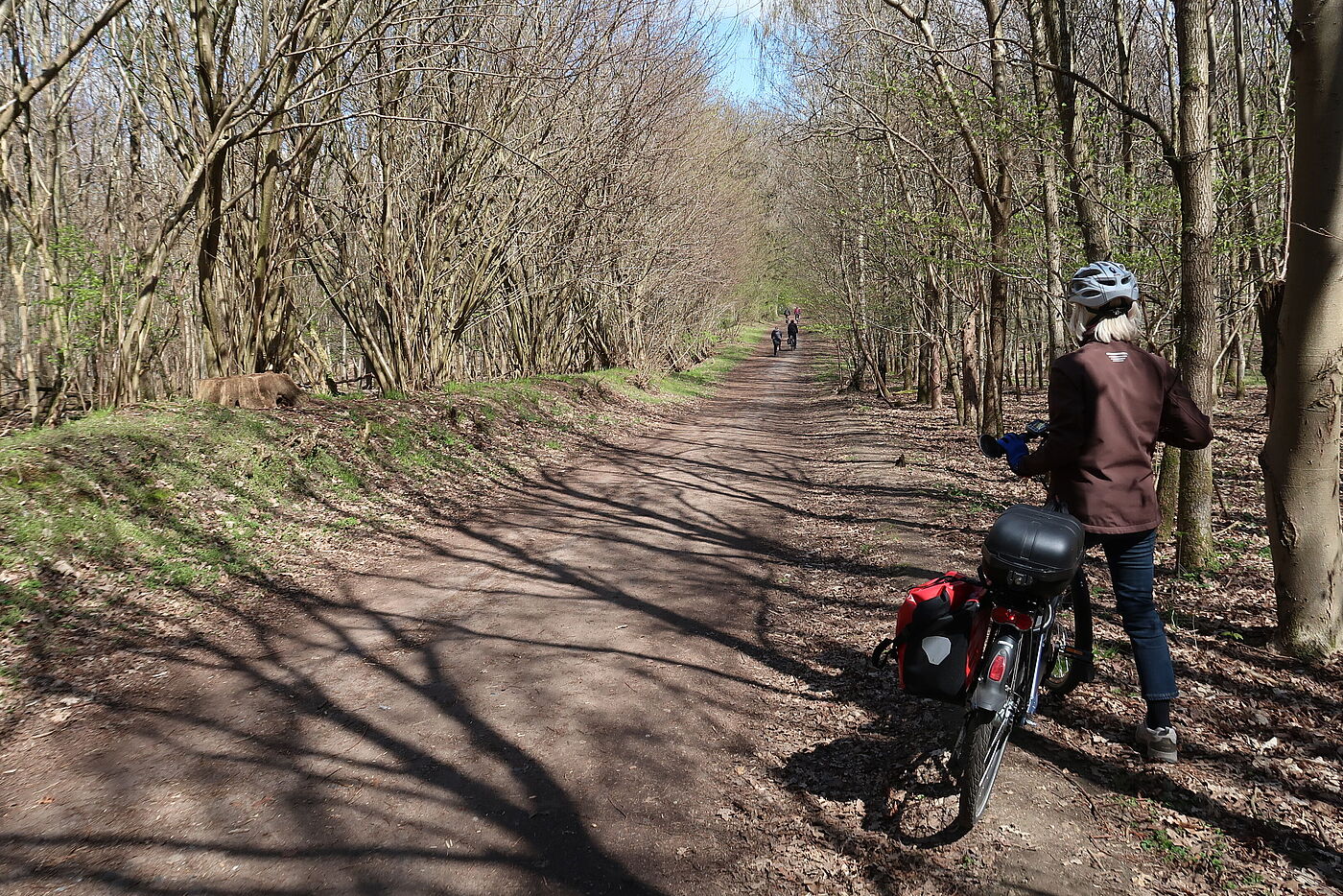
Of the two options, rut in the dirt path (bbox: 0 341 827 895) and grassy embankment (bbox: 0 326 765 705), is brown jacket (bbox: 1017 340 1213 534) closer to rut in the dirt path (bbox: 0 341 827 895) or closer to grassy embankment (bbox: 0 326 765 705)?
rut in the dirt path (bbox: 0 341 827 895)

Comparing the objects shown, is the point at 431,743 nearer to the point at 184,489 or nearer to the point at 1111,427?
the point at 1111,427

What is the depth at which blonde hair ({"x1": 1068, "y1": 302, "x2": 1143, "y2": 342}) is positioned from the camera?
149 inches

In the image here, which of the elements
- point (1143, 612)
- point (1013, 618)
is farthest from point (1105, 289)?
point (1013, 618)

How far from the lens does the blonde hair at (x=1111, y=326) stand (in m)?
3.80

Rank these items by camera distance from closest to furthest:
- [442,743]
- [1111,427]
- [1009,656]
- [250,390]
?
[1009,656], [1111,427], [442,743], [250,390]

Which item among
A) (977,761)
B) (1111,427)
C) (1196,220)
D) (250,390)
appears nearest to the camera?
(977,761)

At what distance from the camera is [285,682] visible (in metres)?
4.98

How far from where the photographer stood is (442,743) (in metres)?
4.18

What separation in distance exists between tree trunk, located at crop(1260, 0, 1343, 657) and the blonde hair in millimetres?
Result: 1178

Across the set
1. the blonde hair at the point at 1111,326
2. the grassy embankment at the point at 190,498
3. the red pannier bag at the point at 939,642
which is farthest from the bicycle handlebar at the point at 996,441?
the grassy embankment at the point at 190,498

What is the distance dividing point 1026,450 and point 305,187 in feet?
35.8

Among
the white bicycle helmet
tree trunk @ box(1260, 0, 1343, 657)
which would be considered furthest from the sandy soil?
the white bicycle helmet

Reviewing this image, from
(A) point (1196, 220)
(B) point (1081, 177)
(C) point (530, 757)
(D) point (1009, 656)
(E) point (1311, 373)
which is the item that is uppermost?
(B) point (1081, 177)

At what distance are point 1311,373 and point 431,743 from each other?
509 cm
